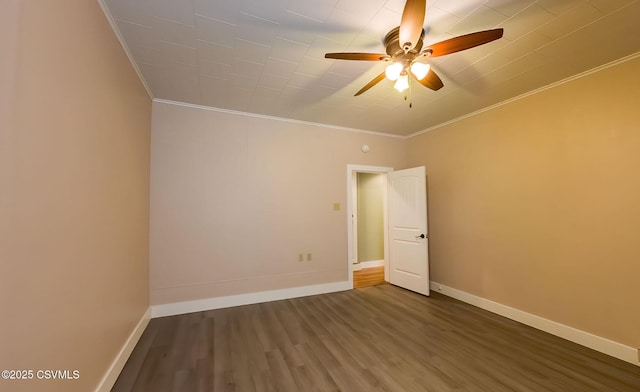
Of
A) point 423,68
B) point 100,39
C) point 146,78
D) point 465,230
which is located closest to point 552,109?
point 465,230

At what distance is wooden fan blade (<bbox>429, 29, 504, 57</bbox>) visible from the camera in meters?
1.48

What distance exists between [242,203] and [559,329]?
13.3 feet

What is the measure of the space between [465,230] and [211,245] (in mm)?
3687

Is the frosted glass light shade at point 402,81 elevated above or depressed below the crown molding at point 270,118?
below

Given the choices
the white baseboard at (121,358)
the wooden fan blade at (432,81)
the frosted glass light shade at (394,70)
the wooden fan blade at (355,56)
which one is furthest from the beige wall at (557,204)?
the white baseboard at (121,358)

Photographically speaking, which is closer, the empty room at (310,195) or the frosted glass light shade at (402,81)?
the empty room at (310,195)

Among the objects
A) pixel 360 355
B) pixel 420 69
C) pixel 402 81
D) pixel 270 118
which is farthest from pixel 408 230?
pixel 270 118

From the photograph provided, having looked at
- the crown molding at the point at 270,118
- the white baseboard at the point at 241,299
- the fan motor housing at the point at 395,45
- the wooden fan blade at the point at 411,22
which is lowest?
the white baseboard at the point at 241,299

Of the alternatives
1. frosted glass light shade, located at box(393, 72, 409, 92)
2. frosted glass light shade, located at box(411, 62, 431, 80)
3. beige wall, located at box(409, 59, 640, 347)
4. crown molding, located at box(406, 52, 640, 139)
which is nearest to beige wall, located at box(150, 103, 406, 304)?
crown molding, located at box(406, 52, 640, 139)

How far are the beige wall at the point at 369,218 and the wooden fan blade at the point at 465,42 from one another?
410cm

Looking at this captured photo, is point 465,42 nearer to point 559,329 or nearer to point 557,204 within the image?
point 557,204

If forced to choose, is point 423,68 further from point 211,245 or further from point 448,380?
point 211,245

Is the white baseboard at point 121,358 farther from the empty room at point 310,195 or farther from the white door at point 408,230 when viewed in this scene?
the white door at point 408,230

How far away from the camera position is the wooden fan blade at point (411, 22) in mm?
1321
